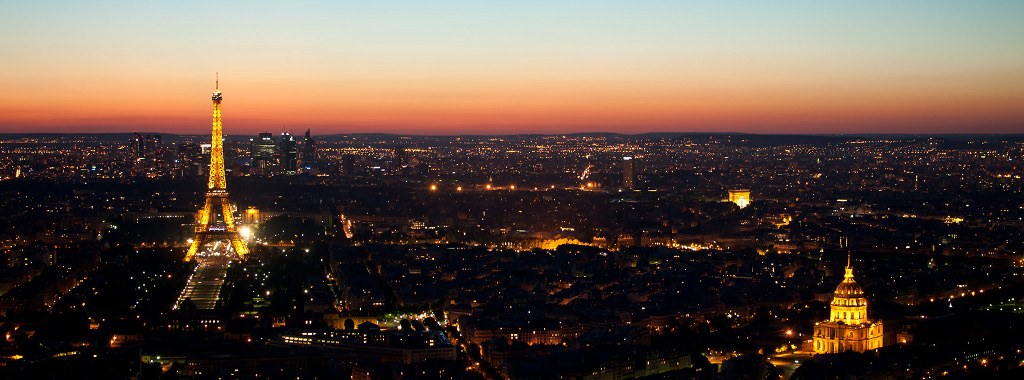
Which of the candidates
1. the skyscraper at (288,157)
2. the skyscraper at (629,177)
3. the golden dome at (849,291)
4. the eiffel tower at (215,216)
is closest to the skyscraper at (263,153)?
the skyscraper at (288,157)

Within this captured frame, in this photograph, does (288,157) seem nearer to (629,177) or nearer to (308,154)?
(308,154)

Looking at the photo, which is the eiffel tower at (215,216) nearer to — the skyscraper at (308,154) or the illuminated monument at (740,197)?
the illuminated monument at (740,197)

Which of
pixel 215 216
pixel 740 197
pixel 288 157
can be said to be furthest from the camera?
pixel 288 157

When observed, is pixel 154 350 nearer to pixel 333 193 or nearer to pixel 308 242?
pixel 308 242

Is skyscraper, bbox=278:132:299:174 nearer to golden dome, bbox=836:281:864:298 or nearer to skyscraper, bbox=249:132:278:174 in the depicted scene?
skyscraper, bbox=249:132:278:174

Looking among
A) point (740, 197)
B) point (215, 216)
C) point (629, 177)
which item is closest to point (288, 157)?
point (629, 177)

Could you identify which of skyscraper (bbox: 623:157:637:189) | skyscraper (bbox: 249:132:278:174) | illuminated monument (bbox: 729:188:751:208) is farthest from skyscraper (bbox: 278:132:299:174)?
illuminated monument (bbox: 729:188:751:208)
